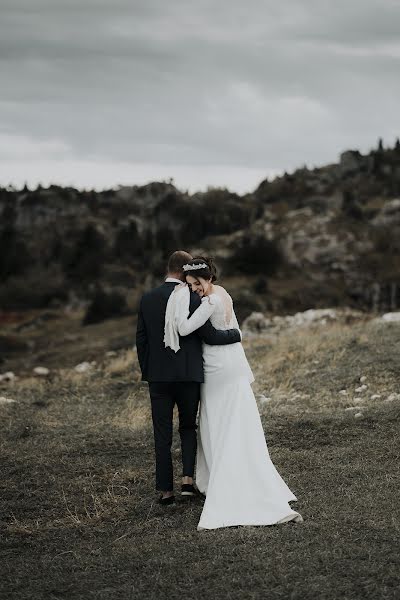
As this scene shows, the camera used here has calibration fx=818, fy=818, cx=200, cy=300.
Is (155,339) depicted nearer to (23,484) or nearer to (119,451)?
(23,484)

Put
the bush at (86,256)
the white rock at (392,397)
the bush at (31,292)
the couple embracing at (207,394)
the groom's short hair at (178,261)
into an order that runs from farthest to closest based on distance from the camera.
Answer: the bush at (86,256), the bush at (31,292), the white rock at (392,397), the groom's short hair at (178,261), the couple embracing at (207,394)

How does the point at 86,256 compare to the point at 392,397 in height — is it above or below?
above

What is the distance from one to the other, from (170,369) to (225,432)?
74cm

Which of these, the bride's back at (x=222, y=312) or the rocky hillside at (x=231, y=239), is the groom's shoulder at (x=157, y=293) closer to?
the bride's back at (x=222, y=312)

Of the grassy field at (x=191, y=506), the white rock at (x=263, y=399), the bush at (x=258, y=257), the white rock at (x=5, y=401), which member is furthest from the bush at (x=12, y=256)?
the white rock at (x=263, y=399)

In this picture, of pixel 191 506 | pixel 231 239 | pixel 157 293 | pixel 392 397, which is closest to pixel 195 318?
pixel 157 293

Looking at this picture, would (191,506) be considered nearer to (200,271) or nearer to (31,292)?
(200,271)

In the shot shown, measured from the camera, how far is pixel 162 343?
7363mm

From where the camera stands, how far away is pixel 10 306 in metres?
47.0

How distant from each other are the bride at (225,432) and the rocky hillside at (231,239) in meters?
23.3

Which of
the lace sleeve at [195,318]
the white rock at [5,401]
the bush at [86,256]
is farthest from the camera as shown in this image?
the bush at [86,256]

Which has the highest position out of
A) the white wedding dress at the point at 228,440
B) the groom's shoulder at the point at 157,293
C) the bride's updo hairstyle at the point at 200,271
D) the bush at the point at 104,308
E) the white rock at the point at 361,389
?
the bride's updo hairstyle at the point at 200,271

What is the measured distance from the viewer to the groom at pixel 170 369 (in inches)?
285

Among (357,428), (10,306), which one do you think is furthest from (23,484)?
(10,306)
